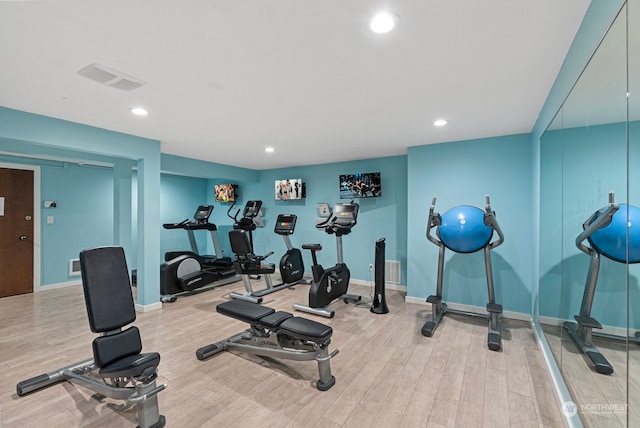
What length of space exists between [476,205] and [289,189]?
143 inches

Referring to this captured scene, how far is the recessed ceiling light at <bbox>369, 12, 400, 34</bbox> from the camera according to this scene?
1477 millimetres

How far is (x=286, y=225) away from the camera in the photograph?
5.25 m

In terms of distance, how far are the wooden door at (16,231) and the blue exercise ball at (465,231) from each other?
6.63m

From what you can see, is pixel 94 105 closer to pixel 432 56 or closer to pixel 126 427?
pixel 126 427

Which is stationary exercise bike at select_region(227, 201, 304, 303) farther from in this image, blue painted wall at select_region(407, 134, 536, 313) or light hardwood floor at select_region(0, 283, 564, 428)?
blue painted wall at select_region(407, 134, 536, 313)

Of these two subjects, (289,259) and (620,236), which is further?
(289,259)

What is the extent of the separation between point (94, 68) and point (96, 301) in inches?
64.6

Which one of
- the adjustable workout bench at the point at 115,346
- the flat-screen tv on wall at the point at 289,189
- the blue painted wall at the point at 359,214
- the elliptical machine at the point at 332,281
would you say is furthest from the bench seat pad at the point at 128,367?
the flat-screen tv on wall at the point at 289,189

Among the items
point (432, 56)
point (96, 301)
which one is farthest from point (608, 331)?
point (96, 301)

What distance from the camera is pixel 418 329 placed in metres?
3.35

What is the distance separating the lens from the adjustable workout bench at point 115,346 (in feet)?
5.87

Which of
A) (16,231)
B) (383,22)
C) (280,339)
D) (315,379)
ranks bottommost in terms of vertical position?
(315,379)

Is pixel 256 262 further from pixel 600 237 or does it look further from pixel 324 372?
pixel 600 237

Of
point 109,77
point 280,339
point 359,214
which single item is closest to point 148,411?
point 280,339
